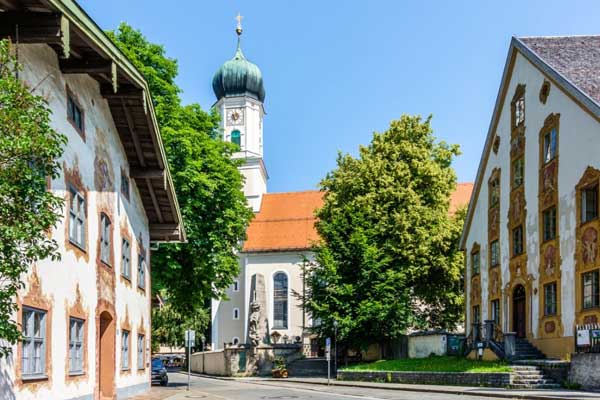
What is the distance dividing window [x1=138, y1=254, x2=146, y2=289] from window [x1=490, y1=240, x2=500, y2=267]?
16133mm

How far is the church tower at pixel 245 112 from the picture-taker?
81250 millimetres

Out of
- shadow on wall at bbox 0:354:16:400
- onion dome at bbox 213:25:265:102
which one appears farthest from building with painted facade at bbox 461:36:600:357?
onion dome at bbox 213:25:265:102

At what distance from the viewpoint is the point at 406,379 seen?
102 feet

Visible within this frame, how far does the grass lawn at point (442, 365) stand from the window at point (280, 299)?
3565cm

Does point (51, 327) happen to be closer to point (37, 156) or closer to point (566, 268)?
point (37, 156)

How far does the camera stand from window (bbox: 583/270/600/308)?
23.8 meters

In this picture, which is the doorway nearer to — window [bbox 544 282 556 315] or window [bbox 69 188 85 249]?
window [bbox 69 188 85 249]

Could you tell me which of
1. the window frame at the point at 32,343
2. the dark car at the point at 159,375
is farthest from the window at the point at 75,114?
the dark car at the point at 159,375

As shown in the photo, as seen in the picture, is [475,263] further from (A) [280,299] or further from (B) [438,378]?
(A) [280,299]

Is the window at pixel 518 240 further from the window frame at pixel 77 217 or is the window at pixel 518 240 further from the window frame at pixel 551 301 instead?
the window frame at pixel 77 217

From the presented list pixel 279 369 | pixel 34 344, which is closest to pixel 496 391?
pixel 34 344

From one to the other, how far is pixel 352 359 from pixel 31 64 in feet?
115

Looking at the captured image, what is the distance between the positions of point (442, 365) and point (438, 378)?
2.38 meters

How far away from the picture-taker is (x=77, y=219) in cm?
1576
